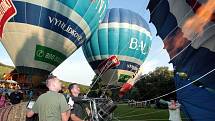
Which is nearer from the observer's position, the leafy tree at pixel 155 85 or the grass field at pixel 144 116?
the grass field at pixel 144 116

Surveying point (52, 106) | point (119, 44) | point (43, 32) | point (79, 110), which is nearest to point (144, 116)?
point (43, 32)

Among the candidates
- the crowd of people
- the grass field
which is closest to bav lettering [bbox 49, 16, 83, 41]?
the grass field

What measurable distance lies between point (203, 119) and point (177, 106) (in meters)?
1.05

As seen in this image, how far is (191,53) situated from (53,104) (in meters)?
4.46

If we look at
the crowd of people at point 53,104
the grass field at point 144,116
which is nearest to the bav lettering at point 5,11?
the grass field at point 144,116

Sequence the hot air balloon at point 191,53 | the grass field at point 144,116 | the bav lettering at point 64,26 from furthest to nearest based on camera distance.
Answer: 1. the bav lettering at point 64,26
2. the grass field at point 144,116
3. the hot air balloon at point 191,53

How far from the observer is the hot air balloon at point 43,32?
50.1ft

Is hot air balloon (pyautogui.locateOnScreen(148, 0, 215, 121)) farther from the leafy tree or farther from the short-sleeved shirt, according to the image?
the leafy tree

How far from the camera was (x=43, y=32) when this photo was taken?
614 inches

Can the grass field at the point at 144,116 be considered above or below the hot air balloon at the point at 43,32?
below

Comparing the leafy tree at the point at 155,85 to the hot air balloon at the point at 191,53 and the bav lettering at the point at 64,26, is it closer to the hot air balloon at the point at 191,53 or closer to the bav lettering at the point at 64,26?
the bav lettering at the point at 64,26

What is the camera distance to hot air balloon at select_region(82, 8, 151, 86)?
72.2 feet

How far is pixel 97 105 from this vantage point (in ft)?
14.7

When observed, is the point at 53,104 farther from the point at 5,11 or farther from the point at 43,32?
the point at 5,11
